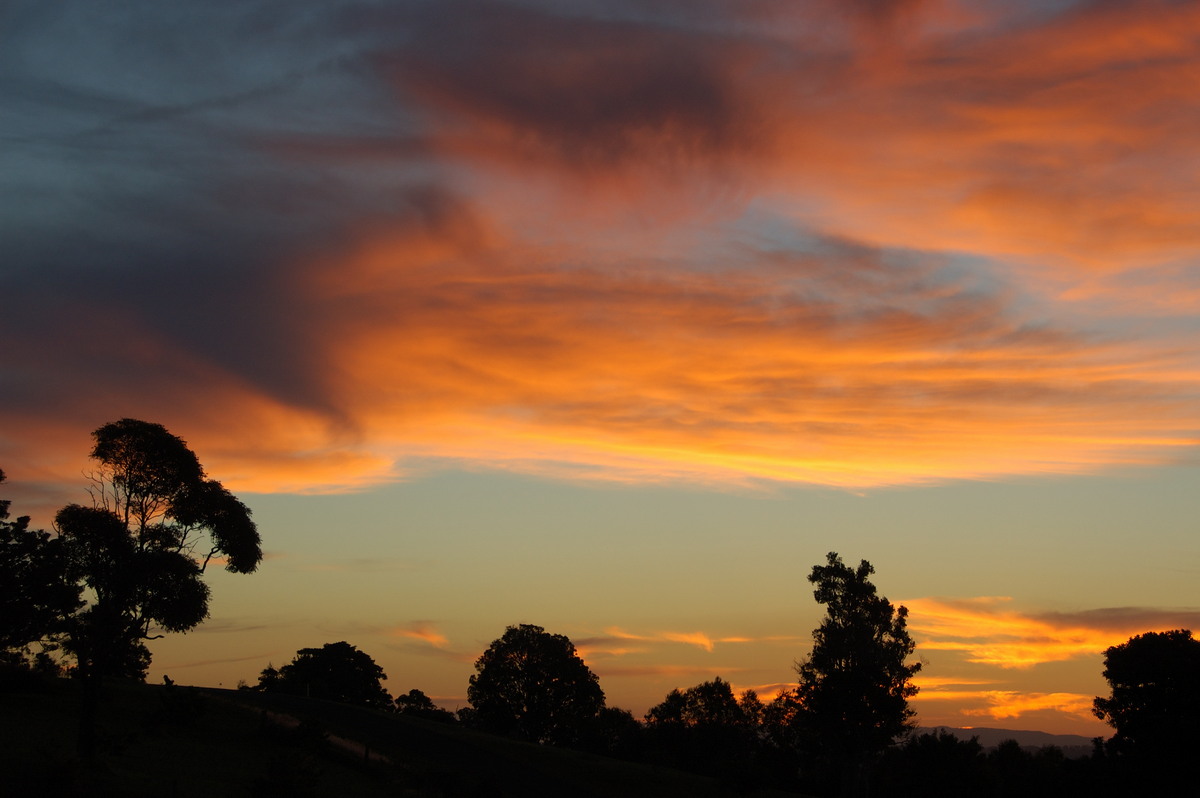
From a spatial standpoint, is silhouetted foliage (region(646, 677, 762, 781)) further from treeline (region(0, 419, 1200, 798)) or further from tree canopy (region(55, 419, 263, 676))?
tree canopy (region(55, 419, 263, 676))

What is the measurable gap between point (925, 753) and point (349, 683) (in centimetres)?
8688

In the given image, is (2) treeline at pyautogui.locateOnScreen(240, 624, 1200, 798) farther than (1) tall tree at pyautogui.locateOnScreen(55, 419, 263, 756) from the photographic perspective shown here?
Yes

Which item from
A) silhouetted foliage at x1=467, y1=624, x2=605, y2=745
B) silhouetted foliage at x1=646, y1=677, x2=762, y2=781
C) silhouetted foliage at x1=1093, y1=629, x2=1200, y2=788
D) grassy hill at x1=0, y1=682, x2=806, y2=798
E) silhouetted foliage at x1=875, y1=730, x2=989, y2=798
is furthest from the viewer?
silhouetted foliage at x1=467, y1=624, x2=605, y2=745

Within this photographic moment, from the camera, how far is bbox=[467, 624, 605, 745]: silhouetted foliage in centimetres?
12381

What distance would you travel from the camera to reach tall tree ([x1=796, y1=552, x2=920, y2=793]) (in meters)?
78.9

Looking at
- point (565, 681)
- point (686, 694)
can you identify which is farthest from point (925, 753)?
point (565, 681)

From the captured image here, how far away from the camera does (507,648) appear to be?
128250 mm

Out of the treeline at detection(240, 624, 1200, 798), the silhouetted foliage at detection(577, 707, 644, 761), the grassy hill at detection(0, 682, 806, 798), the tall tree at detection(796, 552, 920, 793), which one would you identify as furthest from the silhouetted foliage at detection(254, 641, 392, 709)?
the tall tree at detection(796, 552, 920, 793)

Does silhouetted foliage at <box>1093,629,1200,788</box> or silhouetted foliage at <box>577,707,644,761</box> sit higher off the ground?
silhouetted foliage at <box>1093,629,1200,788</box>

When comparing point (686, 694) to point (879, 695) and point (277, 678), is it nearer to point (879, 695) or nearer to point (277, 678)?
point (879, 695)

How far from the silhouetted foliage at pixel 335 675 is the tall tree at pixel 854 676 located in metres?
76.5

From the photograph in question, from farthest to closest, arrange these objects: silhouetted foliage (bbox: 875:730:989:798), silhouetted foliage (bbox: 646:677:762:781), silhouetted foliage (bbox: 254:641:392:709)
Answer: silhouetted foliage (bbox: 254:641:392:709) → silhouetted foliage (bbox: 646:677:762:781) → silhouetted foliage (bbox: 875:730:989:798)

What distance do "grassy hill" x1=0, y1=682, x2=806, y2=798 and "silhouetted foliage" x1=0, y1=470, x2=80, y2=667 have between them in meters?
3.64

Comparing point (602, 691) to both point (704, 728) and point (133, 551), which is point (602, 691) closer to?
point (704, 728)
